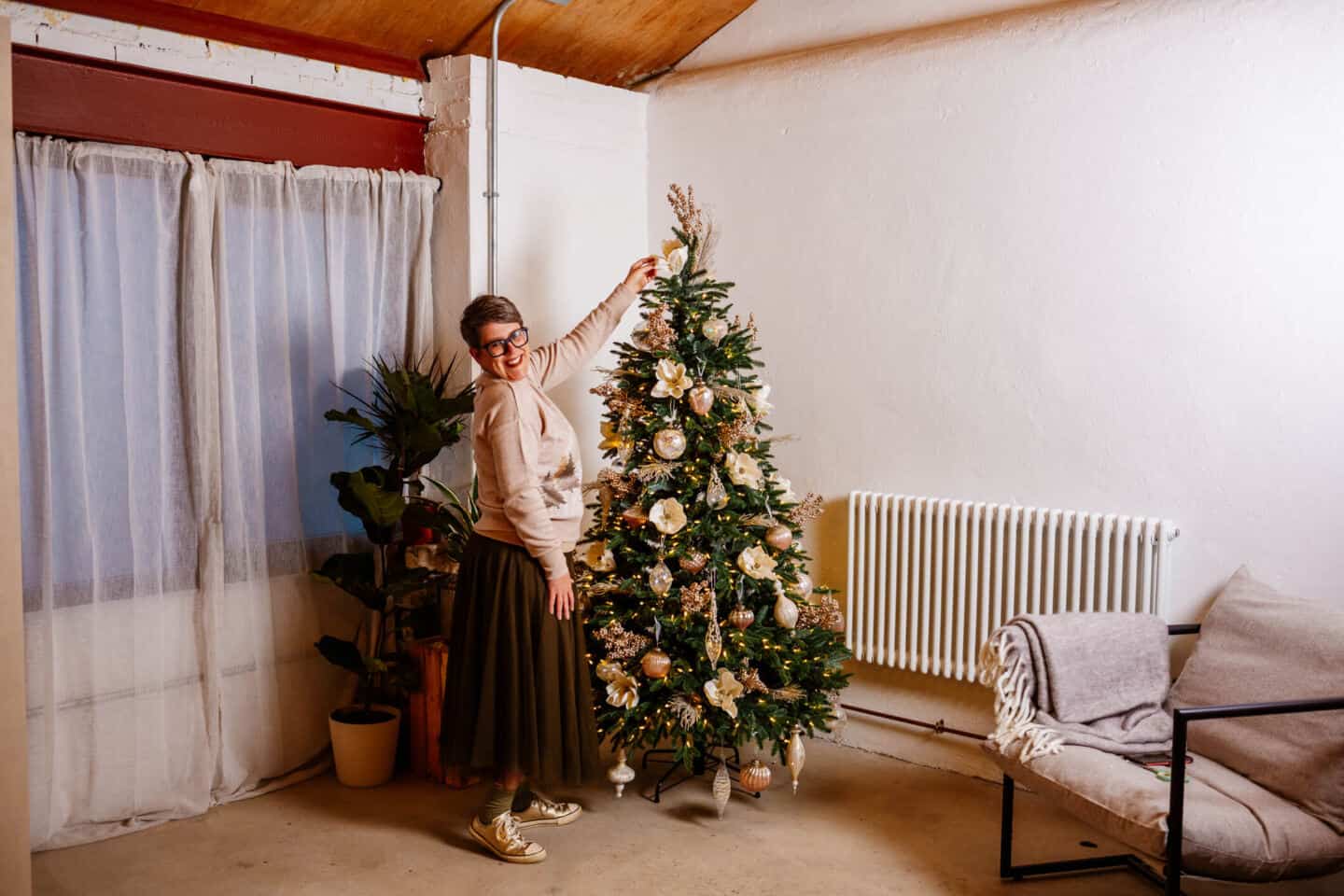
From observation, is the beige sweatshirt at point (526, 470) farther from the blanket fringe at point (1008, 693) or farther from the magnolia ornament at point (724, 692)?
the blanket fringe at point (1008, 693)

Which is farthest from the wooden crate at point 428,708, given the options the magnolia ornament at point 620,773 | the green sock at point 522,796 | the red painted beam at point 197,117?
the red painted beam at point 197,117

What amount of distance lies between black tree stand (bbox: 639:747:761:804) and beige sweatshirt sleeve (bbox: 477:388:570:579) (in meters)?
0.97

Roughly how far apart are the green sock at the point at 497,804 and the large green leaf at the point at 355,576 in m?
0.79

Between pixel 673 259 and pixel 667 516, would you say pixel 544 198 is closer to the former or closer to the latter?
pixel 673 259

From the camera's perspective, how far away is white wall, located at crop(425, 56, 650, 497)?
408 centimetres

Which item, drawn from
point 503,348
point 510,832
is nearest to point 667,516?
point 503,348

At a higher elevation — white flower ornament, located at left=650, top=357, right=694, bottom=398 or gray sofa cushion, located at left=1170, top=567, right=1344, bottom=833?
white flower ornament, located at left=650, top=357, right=694, bottom=398

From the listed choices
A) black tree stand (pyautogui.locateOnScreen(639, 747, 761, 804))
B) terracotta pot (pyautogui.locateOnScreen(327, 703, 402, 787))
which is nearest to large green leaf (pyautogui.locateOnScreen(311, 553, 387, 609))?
terracotta pot (pyautogui.locateOnScreen(327, 703, 402, 787))

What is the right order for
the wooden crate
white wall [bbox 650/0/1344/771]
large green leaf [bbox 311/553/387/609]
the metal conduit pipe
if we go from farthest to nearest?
the metal conduit pipe → the wooden crate → large green leaf [bbox 311/553/387/609] → white wall [bbox 650/0/1344/771]

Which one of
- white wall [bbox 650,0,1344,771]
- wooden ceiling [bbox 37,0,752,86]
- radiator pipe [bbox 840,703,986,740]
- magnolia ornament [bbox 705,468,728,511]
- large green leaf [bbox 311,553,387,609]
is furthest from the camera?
radiator pipe [bbox 840,703,986,740]

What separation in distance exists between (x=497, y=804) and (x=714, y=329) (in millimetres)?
1548

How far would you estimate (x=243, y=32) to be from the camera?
3.61 metres

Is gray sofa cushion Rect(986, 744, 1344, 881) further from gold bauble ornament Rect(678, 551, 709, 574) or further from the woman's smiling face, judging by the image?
the woman's smiling face

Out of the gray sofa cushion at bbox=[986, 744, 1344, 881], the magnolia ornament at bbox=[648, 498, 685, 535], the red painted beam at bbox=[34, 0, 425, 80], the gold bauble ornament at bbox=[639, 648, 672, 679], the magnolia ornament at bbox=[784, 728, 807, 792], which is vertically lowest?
the magnolia ornament at bbox=[784, 728, 807, 792]
